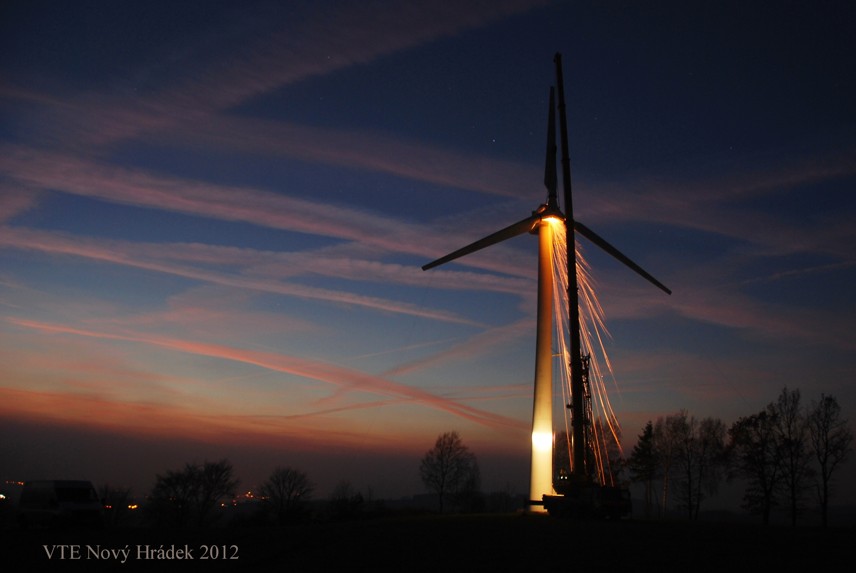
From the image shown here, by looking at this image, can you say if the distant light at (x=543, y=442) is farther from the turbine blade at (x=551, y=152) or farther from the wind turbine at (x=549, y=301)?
the turbine blade at (x=551, y=152)

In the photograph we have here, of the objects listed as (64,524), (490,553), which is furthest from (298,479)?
(490,553)

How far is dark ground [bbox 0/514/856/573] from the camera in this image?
60.6 feet

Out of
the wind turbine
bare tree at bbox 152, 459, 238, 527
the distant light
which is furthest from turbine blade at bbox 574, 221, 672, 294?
bare tree at bbox 152, 459, 238, 527

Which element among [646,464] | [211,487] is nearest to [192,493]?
[211,487]

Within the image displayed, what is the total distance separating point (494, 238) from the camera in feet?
174

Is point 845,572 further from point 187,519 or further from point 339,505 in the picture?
point 187,519

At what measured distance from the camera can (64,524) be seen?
31531mm

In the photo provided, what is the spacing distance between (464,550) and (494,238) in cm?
3396

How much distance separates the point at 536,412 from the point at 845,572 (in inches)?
1132

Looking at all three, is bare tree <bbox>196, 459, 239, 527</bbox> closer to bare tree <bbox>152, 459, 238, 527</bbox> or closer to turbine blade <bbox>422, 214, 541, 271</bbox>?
bare tree <bbox>152, 459, 238, 527</bbox>

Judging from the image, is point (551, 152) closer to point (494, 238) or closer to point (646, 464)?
point (494, 238)

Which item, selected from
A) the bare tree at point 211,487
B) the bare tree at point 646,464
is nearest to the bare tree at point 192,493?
the bare tree at point 211,487

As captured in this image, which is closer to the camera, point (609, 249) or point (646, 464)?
point (609, 249)

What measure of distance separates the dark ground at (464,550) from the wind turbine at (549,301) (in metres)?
14.7
